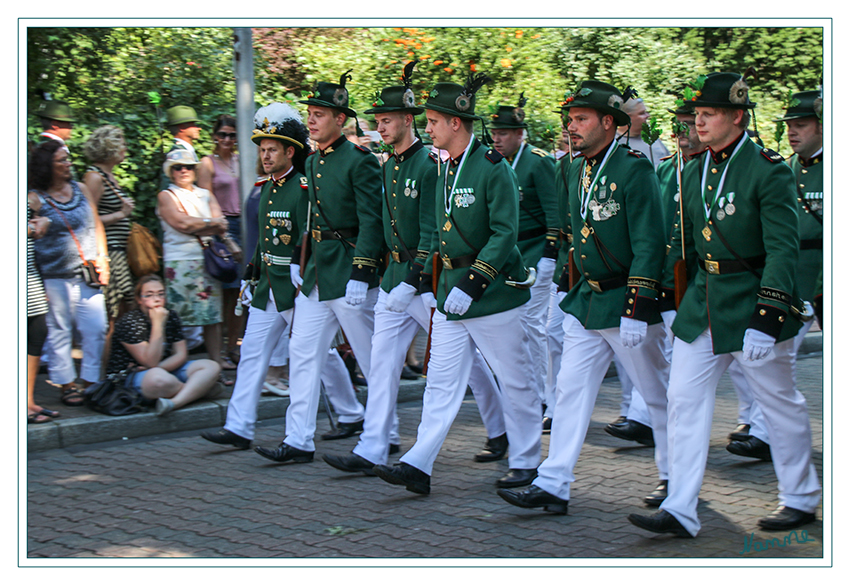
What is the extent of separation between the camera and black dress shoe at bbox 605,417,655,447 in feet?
21.1

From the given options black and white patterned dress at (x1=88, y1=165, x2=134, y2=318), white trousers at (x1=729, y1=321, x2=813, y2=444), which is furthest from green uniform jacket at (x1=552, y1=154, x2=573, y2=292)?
black and white patterned dress at (x1=88, y1=165, x2=134, y2=318)

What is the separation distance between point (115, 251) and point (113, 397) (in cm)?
138

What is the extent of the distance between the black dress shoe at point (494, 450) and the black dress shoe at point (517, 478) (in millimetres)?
554

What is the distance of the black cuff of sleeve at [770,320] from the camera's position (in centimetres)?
431

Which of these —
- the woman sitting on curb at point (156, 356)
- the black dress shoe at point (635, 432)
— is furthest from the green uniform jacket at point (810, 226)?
the woman sitting on curb at point (156, 356)

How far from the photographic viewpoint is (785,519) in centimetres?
467

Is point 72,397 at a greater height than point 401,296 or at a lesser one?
lesser

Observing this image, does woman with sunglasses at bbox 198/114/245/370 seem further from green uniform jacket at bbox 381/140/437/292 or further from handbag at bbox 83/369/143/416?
green uniform jacket at bbox 381/140/437/292

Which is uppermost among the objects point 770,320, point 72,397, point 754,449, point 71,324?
point 770,320

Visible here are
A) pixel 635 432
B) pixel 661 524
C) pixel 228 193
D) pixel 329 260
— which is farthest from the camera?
pixel 228 193

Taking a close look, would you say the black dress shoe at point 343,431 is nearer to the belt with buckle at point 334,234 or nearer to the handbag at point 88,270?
the belt with buckle at point 334,234

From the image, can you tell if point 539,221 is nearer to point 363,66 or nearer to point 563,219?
point 563,219

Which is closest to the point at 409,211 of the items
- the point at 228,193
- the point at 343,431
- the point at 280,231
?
the point at 280,231

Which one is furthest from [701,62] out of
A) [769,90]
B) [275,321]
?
[275,321]
